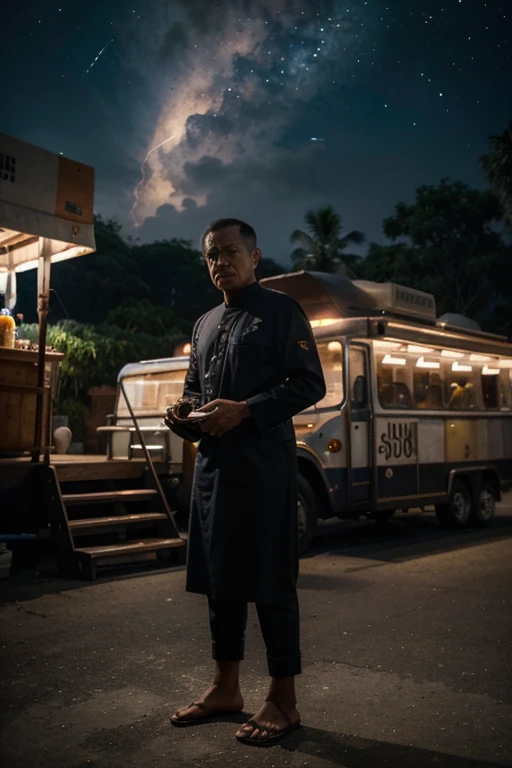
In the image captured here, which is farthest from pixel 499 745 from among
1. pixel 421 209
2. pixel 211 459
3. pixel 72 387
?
pixel 421 209

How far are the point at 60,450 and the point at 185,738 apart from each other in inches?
400

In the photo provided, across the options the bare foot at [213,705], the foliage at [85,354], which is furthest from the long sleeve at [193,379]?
the foliage at [85,354]

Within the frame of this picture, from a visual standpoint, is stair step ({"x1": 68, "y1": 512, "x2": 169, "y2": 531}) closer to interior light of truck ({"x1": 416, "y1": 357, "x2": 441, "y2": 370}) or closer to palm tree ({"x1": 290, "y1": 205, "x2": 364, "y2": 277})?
interior light of truck ({"x1": 416, "y1": 357, "x2": 441, "y2": 370})

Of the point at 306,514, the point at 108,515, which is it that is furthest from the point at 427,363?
the point at 108,515

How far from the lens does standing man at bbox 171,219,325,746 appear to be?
10.9ft

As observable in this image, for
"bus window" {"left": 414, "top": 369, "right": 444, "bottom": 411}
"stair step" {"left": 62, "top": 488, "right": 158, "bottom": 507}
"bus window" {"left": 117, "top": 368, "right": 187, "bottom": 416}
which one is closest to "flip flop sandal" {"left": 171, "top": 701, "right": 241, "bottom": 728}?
"stair step" {"left": 62, "top": 488, "right": 158, "bottom": 507}

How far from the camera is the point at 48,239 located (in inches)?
303

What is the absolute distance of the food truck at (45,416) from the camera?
7.16 metres

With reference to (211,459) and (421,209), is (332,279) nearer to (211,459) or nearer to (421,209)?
(211,459)

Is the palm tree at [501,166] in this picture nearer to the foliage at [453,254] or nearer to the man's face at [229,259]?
the foliage at [453,254]

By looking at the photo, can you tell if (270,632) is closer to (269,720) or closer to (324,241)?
(269,720)

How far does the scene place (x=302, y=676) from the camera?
425 cm

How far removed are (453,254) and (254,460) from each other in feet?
126

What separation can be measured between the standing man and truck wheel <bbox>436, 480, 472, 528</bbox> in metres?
8.27
